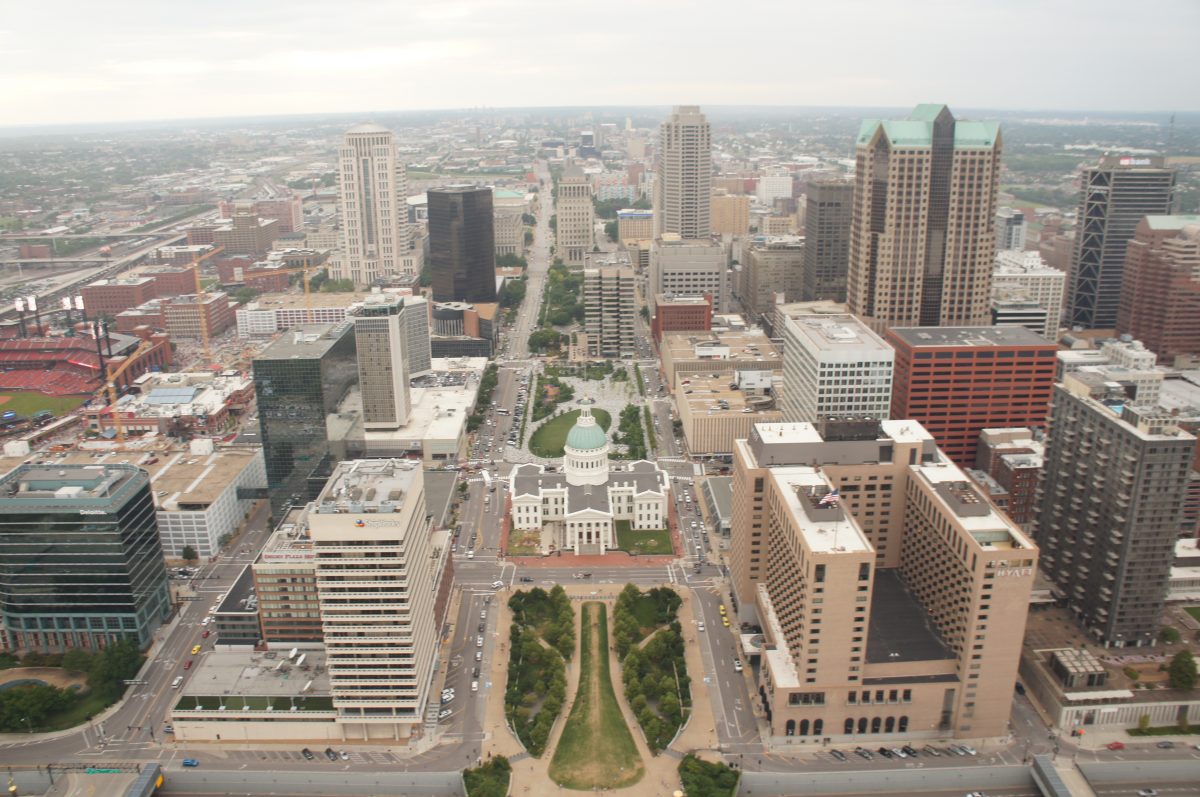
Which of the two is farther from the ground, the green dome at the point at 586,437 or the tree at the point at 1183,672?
the green dome at the point at 586,437

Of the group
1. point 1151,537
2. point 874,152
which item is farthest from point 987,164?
point 1151,537

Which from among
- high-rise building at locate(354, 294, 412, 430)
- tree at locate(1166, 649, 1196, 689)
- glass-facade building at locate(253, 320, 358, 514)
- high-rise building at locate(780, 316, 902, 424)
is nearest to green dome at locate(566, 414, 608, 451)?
high-rise building at locate(780, 316, 902, 424)

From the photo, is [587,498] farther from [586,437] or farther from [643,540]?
[643,540]

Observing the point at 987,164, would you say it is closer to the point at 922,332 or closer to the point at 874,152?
the point at 874,152

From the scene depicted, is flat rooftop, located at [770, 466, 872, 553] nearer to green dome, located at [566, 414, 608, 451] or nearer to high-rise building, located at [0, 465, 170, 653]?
green dome, located at [566, 414, 608, 451]

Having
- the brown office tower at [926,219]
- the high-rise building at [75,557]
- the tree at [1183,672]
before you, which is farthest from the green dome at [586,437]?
the tree at [1183,672]

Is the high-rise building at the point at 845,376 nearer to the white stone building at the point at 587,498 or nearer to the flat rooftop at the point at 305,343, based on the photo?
the white stone building at the point at 587,498

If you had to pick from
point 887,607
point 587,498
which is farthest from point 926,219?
point 887,607
